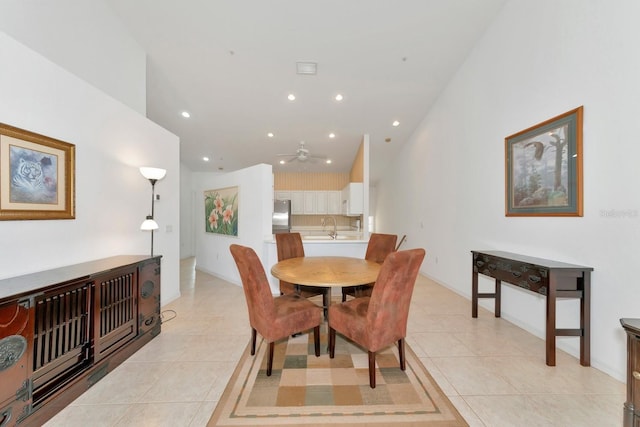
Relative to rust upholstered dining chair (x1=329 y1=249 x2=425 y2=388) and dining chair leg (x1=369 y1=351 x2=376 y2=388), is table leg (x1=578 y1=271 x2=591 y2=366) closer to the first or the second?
rust upholstered dining chair (x1=329 y1=249 x2=425 y2=388)

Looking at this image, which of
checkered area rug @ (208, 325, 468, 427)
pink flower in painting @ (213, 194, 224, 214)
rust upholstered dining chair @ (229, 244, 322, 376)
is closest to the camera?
checkered area rug @ (208, 325, 468, 427)

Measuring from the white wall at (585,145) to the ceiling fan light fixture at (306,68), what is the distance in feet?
7.68

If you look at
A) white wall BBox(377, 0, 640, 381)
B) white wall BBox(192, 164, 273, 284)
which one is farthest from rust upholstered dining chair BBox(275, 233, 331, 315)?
white wall BBox(377, 0, 640, 381)

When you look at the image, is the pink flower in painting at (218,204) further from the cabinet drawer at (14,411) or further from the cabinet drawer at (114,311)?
the cabinet drawer at (14,411)

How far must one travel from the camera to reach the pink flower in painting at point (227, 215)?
14.5 feet

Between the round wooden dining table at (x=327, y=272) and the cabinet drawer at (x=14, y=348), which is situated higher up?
the round wooden dining table at (x=327, y=272)

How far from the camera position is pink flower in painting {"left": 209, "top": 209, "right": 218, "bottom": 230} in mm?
4754

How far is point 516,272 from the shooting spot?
2299 mm

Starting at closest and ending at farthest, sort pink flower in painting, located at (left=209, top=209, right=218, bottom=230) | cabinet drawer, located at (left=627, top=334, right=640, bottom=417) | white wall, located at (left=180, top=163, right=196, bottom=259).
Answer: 1. cabinet drawer, located at (left=627, top=334, right=640, bottom=417)
2. pink flower in painting, located at (left=209, top=209, right=218, bottom=230)
3. white wall, located at (left=180, top=163, right=196, bottom=259)

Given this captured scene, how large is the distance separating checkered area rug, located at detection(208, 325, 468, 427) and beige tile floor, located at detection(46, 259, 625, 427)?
123 millimetres

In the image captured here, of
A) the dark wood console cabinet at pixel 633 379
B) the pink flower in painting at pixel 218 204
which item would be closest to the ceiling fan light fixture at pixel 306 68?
the pink flower in painting at pixel 218 204

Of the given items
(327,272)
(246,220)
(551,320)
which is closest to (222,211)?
(246,220)

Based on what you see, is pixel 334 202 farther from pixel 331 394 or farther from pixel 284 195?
pixel 331 394

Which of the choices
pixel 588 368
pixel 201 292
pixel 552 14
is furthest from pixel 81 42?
pixel 588 368
